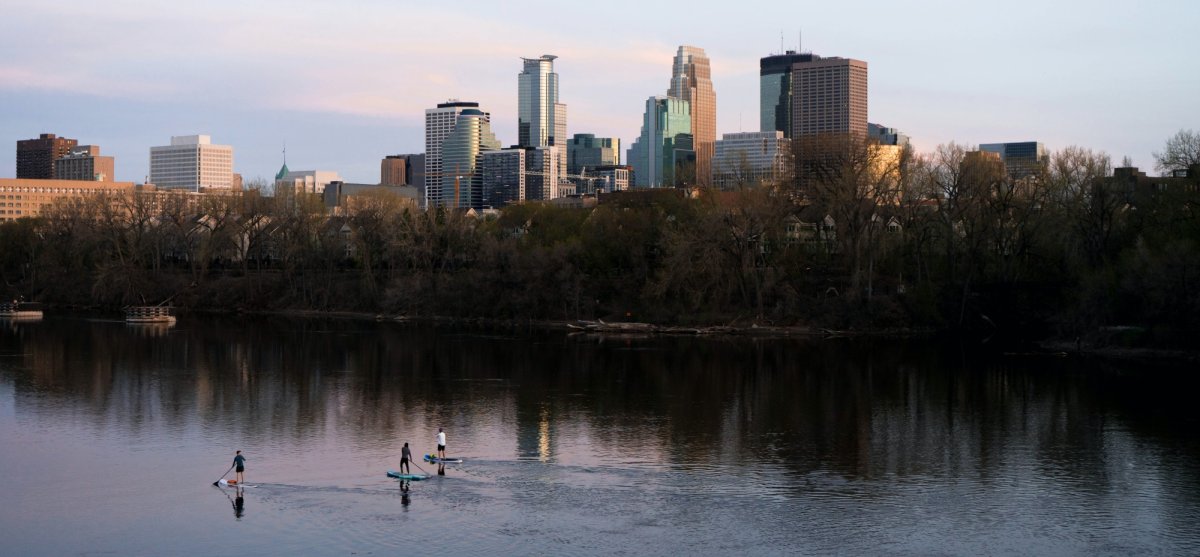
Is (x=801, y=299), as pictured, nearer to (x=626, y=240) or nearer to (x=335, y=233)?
(x=626, y=240)

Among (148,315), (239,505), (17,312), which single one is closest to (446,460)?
(239,505)

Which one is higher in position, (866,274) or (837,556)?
(866,274)

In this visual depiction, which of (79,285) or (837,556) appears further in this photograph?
(79,285)

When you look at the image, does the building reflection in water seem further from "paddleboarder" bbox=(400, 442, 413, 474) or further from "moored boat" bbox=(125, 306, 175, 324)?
"moored boat" bbox=(125, 306, 175, 324)

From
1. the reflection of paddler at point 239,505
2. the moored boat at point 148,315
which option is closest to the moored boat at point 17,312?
the moored boat at point 148,315

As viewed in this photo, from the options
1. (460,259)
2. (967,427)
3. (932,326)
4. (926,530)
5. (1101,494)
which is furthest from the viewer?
(460,259)

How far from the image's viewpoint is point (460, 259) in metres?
95.3

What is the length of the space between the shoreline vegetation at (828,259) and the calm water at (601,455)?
34.6ft

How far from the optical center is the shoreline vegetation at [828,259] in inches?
2648

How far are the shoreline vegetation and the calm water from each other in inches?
415

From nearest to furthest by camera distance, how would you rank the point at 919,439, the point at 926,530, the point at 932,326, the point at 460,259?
1. the point at 926,530
2. the point at 919,439
3. the point at 932,326
4. the point at 460,259

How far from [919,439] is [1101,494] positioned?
8.69m

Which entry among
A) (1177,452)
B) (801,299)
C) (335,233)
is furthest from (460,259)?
(1177,452)

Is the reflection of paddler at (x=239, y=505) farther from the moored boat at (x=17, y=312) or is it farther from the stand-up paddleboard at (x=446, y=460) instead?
the moored boat at (x=17, y=312)
